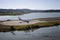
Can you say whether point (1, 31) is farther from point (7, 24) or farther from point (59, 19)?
point (59, 19)

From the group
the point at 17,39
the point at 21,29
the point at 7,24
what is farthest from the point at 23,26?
the point at 17,39

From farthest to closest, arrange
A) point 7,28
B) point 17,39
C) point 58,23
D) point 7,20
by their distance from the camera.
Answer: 1. point 58,23
2. point 7,20
3. point 7,28
4. point 17,39

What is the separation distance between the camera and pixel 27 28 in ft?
20.1

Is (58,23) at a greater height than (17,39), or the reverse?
(17,39)

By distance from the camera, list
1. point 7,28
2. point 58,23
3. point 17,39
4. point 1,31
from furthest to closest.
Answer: point 58,23 < point 7,28 < point 1,31 < point 17,39

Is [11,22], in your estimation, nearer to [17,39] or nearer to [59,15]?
[17,39]

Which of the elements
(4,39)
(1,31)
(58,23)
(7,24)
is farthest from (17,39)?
(58,23)

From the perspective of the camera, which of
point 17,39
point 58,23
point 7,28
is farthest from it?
point 58,23

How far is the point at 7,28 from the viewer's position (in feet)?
20.8

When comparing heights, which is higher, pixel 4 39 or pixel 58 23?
pixel 4 39

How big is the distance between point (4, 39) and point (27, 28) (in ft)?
5.50

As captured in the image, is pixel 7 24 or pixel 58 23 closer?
pixel 7 24

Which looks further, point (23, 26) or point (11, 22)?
point (11, 22)

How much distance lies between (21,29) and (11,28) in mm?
461
